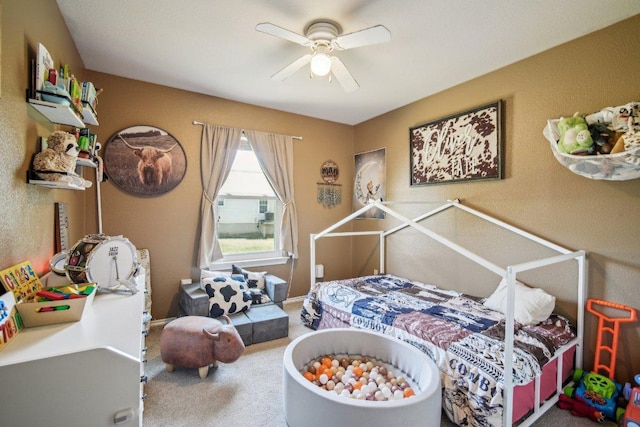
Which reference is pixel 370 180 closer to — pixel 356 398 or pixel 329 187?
pixel 329 187

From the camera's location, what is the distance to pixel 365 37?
6.04 ft

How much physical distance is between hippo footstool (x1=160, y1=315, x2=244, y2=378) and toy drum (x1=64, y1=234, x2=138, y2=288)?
0.76 m

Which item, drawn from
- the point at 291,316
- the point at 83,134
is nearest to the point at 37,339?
the point at 83,134

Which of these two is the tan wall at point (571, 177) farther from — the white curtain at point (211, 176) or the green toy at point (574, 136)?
the white curtain at point (211, 176)

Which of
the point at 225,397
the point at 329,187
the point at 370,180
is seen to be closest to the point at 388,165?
the point at 370,180

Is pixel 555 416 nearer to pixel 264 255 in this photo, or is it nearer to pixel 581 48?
pixel 581 48

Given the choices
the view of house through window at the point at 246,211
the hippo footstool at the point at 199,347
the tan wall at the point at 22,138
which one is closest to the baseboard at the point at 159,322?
the view of house through window at the point at 246,211

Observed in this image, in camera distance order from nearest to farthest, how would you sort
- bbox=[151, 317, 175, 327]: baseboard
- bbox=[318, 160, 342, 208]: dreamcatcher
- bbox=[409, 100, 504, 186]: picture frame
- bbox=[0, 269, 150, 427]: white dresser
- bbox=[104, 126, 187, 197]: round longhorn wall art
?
1. bbox=[0, 269, 150, 427]: white dresser
2. bbox=[409, 100, 504, 186]: picture frame
3. bbox=[104, 126, 187, 197]: round longhorn wall art
4. bbox=[151, 317, 175, 327]: baseboard
5. bbox=[318, 160, 342, 208]: dreamcatcher

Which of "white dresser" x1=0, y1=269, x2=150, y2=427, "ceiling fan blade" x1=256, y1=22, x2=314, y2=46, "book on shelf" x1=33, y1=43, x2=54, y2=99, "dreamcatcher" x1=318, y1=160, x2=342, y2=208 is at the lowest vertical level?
"white dresser" x1=0, y1=269, x2=150, y2=427

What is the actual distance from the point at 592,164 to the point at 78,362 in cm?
285

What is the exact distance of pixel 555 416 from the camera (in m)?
1.84

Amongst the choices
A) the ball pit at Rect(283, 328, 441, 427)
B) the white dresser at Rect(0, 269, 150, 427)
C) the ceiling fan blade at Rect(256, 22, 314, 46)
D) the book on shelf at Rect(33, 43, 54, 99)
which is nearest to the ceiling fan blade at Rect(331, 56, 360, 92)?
the ceiling fan blade at Rect(256, 22, 314, 46)

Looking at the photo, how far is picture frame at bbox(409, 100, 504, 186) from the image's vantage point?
269 centimetres

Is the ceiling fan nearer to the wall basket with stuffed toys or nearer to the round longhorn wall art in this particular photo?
the wall basket with stuffed toys
